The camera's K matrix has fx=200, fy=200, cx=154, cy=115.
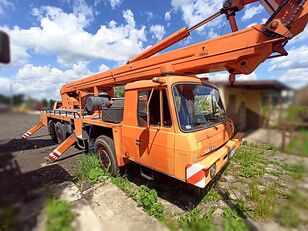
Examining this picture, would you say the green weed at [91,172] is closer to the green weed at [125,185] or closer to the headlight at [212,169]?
the green weed at [125,185]

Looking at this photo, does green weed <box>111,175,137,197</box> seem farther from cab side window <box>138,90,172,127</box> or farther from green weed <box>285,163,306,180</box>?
green weed <box>285,163,306,180</box>

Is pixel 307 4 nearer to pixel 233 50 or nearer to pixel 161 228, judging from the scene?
pixel 233 50

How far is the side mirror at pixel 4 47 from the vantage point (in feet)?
3.59

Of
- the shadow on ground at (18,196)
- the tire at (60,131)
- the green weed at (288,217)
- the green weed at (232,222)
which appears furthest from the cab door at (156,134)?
the tire at (60,131)

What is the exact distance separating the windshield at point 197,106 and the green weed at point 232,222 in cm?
130

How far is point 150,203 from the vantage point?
322 centimetres

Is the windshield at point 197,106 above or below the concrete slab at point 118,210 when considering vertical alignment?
above

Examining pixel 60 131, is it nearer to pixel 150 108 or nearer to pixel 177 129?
pixel 150 108

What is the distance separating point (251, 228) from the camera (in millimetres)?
2537

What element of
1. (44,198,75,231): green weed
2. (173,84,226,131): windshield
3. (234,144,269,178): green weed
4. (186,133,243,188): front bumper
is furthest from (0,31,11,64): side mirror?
(234,144,269,178): green weed

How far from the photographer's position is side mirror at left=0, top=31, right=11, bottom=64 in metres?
1.10

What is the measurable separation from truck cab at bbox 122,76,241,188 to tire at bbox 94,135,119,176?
416 millimetres

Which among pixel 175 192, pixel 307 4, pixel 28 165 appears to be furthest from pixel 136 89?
pixel 307 4

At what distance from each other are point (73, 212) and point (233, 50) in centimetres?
307
